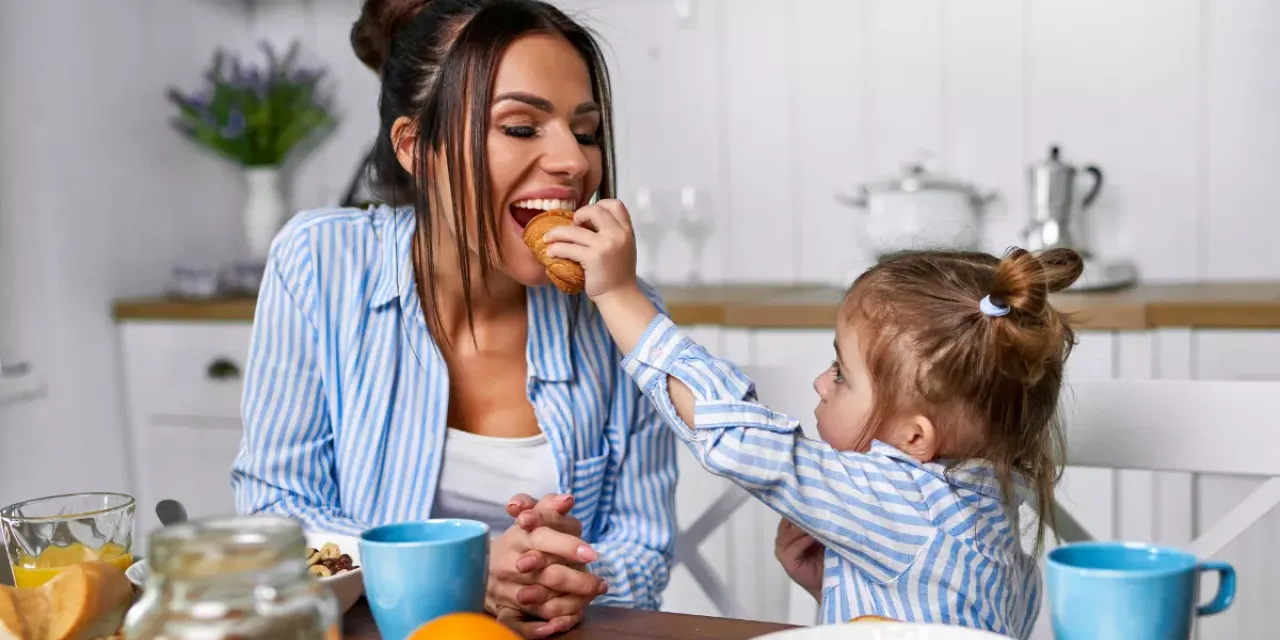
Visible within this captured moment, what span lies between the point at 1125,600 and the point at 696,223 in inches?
86.9

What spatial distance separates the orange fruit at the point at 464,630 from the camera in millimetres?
578

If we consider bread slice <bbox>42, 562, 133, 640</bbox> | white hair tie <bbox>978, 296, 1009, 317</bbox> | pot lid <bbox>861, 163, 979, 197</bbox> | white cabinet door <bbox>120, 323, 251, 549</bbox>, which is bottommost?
white cabinet door <bbox>120, 323, 251, 549</bbox>

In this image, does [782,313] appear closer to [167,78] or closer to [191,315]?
[191,315]

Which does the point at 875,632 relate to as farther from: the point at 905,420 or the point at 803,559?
the point at 803,559

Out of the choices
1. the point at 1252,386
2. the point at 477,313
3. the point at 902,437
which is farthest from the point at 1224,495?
the point at 477,313

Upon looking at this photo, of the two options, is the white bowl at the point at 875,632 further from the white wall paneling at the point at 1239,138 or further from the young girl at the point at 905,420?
the white wall paneling at the point at 1239,138

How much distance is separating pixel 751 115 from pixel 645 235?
1.27 ft

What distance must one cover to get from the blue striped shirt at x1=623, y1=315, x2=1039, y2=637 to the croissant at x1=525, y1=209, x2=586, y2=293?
0.12m

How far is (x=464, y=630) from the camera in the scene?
580 millimetres

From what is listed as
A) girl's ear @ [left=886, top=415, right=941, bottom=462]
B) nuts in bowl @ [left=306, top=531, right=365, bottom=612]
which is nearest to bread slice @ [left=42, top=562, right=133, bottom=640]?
nuts in bowl @ [left=306, top=531, right=365, bottom=612]

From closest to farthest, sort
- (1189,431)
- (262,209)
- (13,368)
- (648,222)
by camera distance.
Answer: (1189,431) < (13,368) < (648,222) < (262,209)

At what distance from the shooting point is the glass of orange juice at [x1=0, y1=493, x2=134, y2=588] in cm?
79

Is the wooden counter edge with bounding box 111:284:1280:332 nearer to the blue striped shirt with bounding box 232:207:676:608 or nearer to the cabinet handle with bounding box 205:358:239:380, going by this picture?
the cabinet handle with bounding box 205:358:239:380

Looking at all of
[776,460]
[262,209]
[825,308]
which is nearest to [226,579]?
[776,460]
